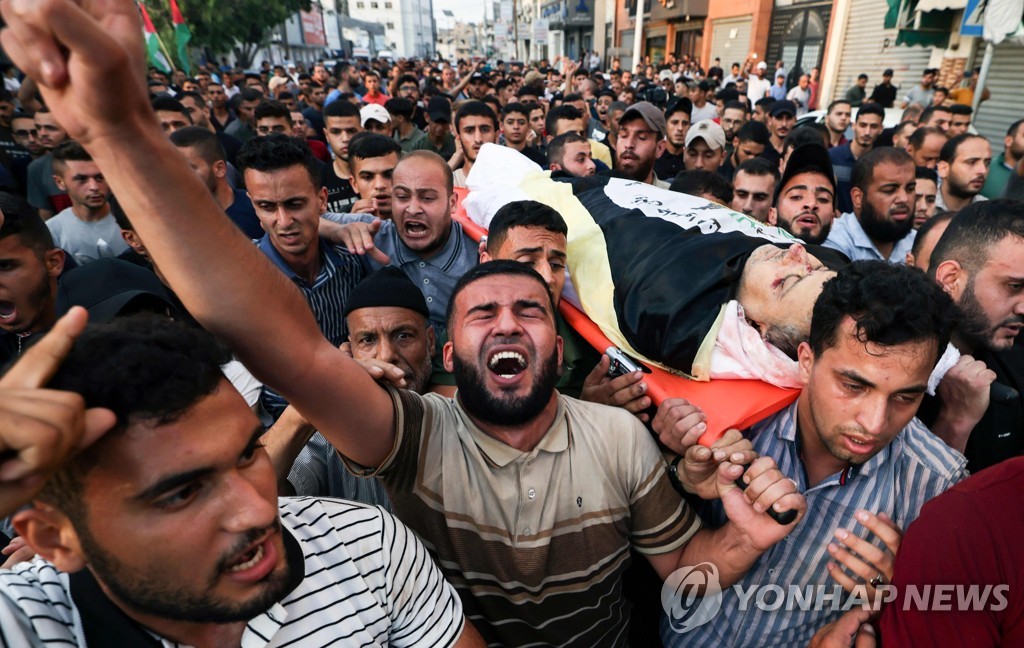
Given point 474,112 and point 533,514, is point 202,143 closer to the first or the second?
point 474,112

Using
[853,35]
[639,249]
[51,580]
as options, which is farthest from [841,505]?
[853,35]

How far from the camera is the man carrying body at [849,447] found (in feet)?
5.46

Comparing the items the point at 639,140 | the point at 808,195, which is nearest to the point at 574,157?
the point at 639,140

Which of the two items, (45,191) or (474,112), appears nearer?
(45,191)

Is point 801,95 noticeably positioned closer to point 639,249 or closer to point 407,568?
point 639,249

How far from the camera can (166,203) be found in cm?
100

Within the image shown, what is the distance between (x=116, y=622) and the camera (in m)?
1.09

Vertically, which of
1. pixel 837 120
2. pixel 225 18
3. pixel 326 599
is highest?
pixel 225 18

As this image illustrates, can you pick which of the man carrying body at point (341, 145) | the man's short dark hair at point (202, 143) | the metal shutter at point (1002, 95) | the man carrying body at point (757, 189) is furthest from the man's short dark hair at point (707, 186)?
the metal shutter at point (1002, 95)

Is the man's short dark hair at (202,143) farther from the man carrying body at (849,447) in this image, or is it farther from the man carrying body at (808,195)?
the man carrying body at (808,195)

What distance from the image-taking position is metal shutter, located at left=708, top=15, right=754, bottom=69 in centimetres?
2111

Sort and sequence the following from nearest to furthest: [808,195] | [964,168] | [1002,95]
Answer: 1. [808,195]
2. [964,168]
3. [1002,95]

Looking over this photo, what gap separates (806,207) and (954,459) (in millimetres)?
2428

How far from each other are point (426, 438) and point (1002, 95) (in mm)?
14681
